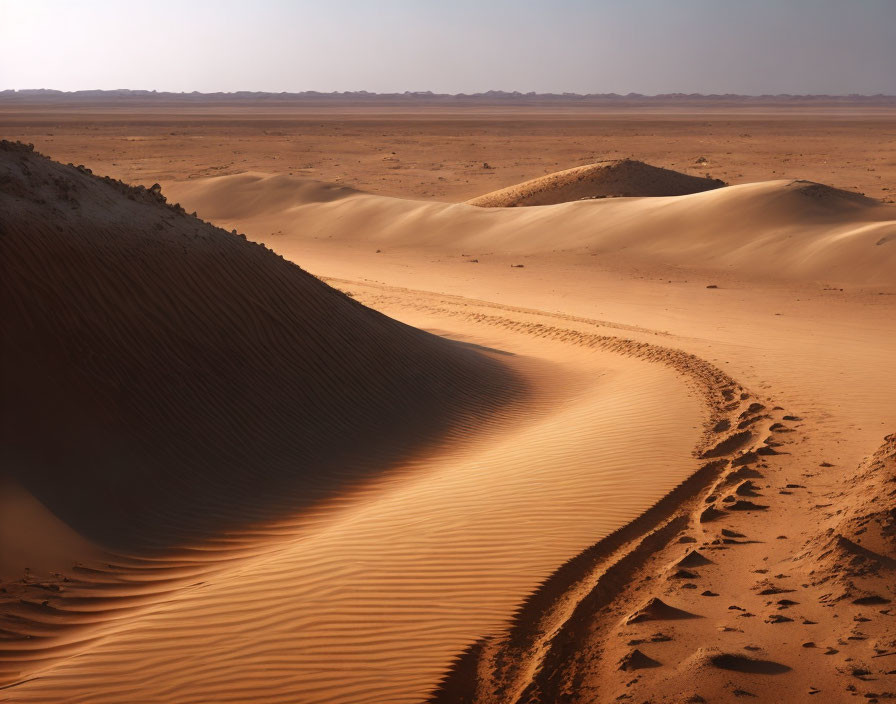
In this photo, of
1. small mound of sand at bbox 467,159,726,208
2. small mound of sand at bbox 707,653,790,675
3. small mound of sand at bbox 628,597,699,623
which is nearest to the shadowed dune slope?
small mound of sand at bbox 628,597,699,623

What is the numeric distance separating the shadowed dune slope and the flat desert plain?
0.03 m

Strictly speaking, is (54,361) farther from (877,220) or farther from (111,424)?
(877,220)

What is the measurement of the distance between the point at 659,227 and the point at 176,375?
1915 centimetres

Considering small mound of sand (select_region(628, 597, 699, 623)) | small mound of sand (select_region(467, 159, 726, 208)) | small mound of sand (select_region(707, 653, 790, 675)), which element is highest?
small mound of sand (select_region(467, 159, 726, 208))

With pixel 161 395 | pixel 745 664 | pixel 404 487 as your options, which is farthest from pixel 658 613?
pixel 161 395

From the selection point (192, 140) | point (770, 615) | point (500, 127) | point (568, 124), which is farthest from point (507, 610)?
point (568, 124)

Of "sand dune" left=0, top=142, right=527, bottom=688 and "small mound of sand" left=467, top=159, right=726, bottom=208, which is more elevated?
"small mound of sand" left=467, top=159, right=726, bottom=208

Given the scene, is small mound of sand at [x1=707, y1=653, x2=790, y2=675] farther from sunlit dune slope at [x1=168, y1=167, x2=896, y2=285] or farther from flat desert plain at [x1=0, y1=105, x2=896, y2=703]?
sunlit dune slope at [x1=168, y1=167, x2=896, y2=285]

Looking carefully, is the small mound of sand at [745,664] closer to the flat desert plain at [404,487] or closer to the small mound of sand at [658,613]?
the flat desert plain at [404,487]

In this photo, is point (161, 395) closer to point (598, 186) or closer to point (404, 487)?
point (404, 487)

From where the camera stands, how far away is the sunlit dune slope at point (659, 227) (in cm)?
2134

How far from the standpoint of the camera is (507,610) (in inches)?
216

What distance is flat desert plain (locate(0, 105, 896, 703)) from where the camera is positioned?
492 cm

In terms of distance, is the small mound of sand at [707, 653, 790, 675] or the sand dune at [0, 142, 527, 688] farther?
the sand dune at [0, 142, 527, 688]
